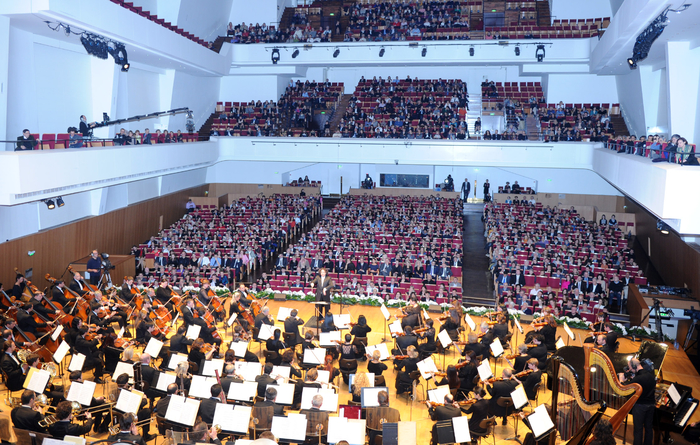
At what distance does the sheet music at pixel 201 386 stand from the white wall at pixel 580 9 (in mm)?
29454

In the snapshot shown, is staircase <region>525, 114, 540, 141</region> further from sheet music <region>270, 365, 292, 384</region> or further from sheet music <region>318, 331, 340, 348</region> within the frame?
sheet music <region>270, 365, 292, 384</region>

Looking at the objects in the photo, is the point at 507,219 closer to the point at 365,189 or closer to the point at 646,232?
the point at 646,232

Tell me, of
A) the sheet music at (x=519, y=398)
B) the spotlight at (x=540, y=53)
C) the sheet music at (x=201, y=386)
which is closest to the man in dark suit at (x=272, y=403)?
the sheet music at (x=201, y=386)

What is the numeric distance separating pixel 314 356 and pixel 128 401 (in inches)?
125

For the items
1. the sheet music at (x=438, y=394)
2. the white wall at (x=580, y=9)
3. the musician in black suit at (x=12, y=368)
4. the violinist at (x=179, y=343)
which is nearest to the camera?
the sheet music at (x=438, y=394)

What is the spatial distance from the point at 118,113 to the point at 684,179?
61.2 feet

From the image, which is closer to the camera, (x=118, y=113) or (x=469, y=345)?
(x=469, y=345)

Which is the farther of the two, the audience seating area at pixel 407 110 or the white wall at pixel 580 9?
the white wall at pixel 580 9

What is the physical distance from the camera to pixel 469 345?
995 cm

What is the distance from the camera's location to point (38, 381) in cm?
822

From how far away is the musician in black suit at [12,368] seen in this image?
9.19m

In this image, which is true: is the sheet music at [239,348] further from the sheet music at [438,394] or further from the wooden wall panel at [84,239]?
the wooden wall panel at [84,239]

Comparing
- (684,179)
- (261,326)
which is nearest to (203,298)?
(261,326)

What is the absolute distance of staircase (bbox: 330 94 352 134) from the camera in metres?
28.8
